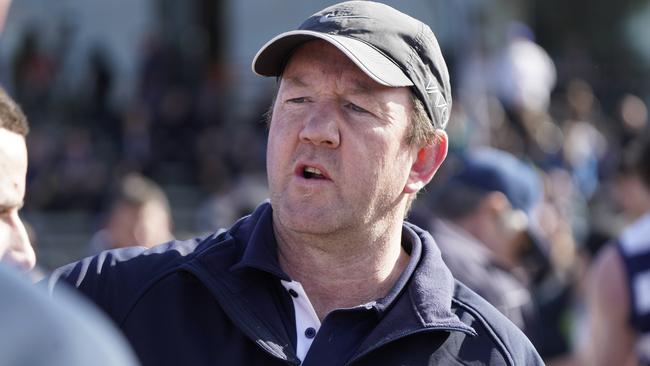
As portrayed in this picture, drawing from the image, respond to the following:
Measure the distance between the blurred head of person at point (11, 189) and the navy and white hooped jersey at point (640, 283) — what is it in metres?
2.74

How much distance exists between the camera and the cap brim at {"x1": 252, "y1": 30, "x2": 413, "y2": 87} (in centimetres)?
265

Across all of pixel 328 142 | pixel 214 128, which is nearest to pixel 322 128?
pixel 328 142

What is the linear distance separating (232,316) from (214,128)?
1536 centimetres

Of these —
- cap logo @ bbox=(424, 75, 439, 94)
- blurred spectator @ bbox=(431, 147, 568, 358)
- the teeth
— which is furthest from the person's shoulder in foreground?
blurred spectator @ bbox=(431, 147, 568, 358)

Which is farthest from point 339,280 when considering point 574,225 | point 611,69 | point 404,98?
point 611,69

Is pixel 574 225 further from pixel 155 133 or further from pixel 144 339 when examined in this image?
pixel 144 339

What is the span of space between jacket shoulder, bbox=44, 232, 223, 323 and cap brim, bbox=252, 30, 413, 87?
46 centimetres

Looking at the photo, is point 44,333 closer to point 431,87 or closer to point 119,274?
point 119,274

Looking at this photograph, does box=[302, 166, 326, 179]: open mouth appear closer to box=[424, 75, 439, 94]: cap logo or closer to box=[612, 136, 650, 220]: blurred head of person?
box=[424, 75, 439, 94]: cap logo

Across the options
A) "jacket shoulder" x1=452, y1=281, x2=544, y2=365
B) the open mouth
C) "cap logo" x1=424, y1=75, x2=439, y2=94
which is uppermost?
"cap logo" x1=424, y1=75, x2=439, y2=94

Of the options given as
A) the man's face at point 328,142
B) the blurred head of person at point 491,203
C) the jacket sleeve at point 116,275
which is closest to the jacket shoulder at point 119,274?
the jacket sleeve at point 116,275

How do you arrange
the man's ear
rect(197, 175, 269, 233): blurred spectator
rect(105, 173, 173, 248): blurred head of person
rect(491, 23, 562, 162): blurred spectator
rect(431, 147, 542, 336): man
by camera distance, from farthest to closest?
rect(491, 23, 562, 162): blurred spectator, rect(197, 175, 269, 233): blurred spectator, rect(105, 173, 173, 248): blurred head of person, rect(431, 147, 542, 336): man, the man's ear

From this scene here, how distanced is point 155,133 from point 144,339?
15.2m

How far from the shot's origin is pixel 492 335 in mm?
2668
